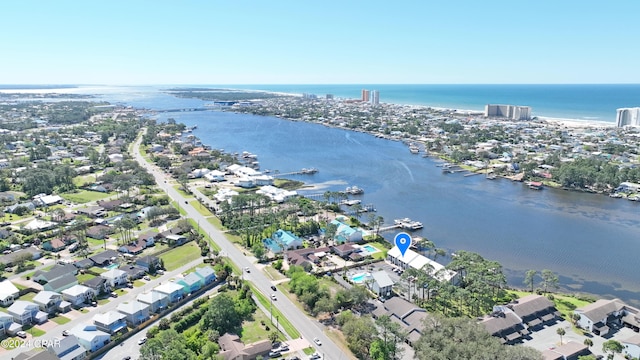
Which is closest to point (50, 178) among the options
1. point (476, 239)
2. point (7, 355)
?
point (7, 355)

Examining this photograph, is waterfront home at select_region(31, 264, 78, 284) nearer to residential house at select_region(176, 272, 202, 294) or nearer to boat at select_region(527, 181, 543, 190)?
residential house at select_region(176, 272, 202, 294)

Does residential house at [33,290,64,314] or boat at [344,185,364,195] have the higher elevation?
boat at [344,185,364,195]

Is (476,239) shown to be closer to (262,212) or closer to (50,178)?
(262,212)

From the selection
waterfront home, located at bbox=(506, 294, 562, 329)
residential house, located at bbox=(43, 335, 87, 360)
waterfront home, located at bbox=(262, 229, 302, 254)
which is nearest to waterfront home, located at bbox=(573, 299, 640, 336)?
waterfront home, located at bbox=(506, 294, 562, 329)

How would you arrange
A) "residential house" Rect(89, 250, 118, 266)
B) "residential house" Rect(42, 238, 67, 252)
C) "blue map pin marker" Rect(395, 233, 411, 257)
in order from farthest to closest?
"residential house" Rect(42, 238, 67, 252)
"blue map pin marker" Rect(395, 233, 411, 257)
"residential house" Rect(89, 250, 118, 266)

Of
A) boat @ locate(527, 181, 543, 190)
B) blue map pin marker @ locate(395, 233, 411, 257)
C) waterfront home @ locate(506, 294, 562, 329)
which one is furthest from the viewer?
boat @ locate(527, 181, 543, 190)

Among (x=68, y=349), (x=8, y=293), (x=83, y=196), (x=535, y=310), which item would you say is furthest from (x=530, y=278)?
(x=83, y=196)
